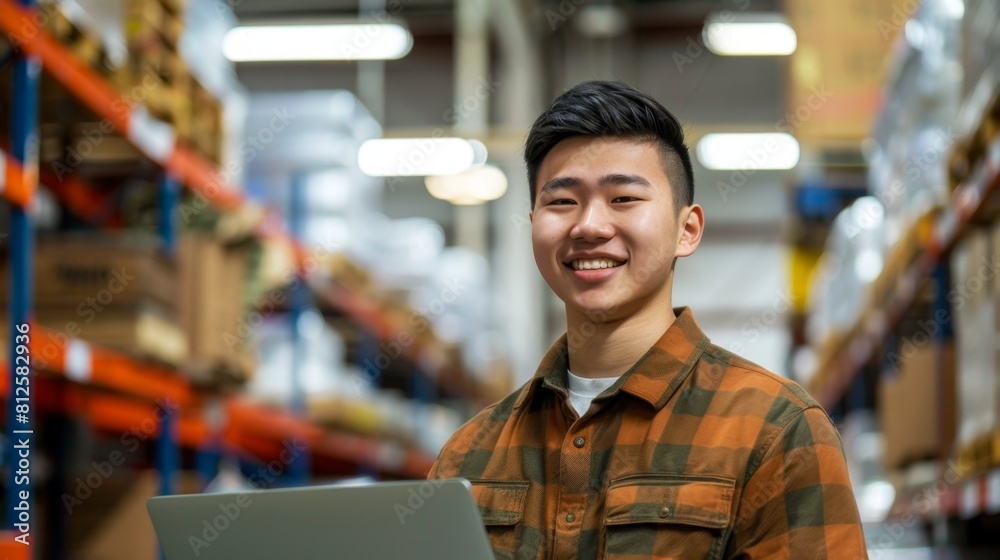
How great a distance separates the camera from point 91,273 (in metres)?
4.05

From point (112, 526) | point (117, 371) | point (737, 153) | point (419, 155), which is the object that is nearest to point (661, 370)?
point (117, 371)

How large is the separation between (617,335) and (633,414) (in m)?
0.13

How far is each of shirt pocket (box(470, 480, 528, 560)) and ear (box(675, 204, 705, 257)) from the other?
1.46ft

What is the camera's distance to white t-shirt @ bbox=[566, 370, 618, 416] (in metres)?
1.86

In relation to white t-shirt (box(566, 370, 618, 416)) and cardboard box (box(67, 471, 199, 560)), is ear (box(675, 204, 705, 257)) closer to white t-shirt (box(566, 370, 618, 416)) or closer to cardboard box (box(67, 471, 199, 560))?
white t-shirt (box(566, 370, 618, 416))

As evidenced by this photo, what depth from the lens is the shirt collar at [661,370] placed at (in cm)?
176

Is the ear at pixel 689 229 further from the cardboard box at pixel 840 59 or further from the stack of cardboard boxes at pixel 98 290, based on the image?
the cardboard box at pixel 840 59

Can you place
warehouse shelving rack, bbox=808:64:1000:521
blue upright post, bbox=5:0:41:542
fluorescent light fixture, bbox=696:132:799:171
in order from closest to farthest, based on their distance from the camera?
blue upright post, bbox=5:0:41:542 < warehouse shelving rack, bbox=808:64:1000:521 < fluorescent light fixture, bbox=696:132:799:171

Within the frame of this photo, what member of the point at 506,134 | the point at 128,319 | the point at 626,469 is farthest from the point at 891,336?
the point at 506,134

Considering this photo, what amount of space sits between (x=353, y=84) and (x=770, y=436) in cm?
1446

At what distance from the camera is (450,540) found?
1458mm

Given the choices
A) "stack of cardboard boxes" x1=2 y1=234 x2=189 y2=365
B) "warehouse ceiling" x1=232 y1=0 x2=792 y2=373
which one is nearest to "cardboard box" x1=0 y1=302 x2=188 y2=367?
"stack of cardboard boxes" x1=2 y1=234 x2=189 y2=365

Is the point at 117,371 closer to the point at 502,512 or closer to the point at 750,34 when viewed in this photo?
the point at 502,512

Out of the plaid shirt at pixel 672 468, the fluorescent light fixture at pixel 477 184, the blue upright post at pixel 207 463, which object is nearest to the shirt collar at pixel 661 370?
A: the plaid shirt at pixel 672 468
